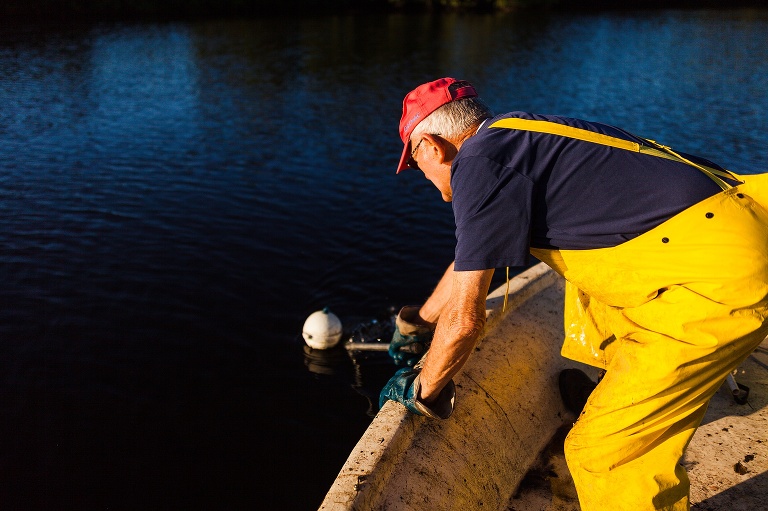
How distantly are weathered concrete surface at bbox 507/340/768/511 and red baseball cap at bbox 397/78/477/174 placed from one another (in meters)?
2.21

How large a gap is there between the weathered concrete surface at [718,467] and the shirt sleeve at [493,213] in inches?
69.2

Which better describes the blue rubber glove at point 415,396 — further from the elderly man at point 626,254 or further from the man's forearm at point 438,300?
the man's forearm at point 438,300

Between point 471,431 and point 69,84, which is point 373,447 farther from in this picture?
point 69,84

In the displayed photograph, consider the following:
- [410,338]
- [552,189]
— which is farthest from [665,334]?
[410,338]

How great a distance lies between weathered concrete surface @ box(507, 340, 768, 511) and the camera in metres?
3.61

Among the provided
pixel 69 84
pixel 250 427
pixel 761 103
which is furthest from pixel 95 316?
pixel 761 103

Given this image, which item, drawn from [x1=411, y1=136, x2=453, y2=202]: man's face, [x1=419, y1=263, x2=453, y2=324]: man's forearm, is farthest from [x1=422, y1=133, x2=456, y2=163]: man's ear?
[x1=419, y1=263, x2=453, y2=324]: man's forearm

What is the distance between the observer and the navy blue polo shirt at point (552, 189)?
2.58 m

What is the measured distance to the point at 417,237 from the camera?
9617 mm

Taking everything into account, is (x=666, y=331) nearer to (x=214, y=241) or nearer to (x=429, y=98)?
(x=429, y=98)

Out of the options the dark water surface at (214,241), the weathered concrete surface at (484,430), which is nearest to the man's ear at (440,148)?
the weathered concrete surface at (484,430)

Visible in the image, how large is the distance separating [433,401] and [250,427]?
2734mm

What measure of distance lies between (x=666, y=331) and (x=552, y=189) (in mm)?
759

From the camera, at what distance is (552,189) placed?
8.61 ft
